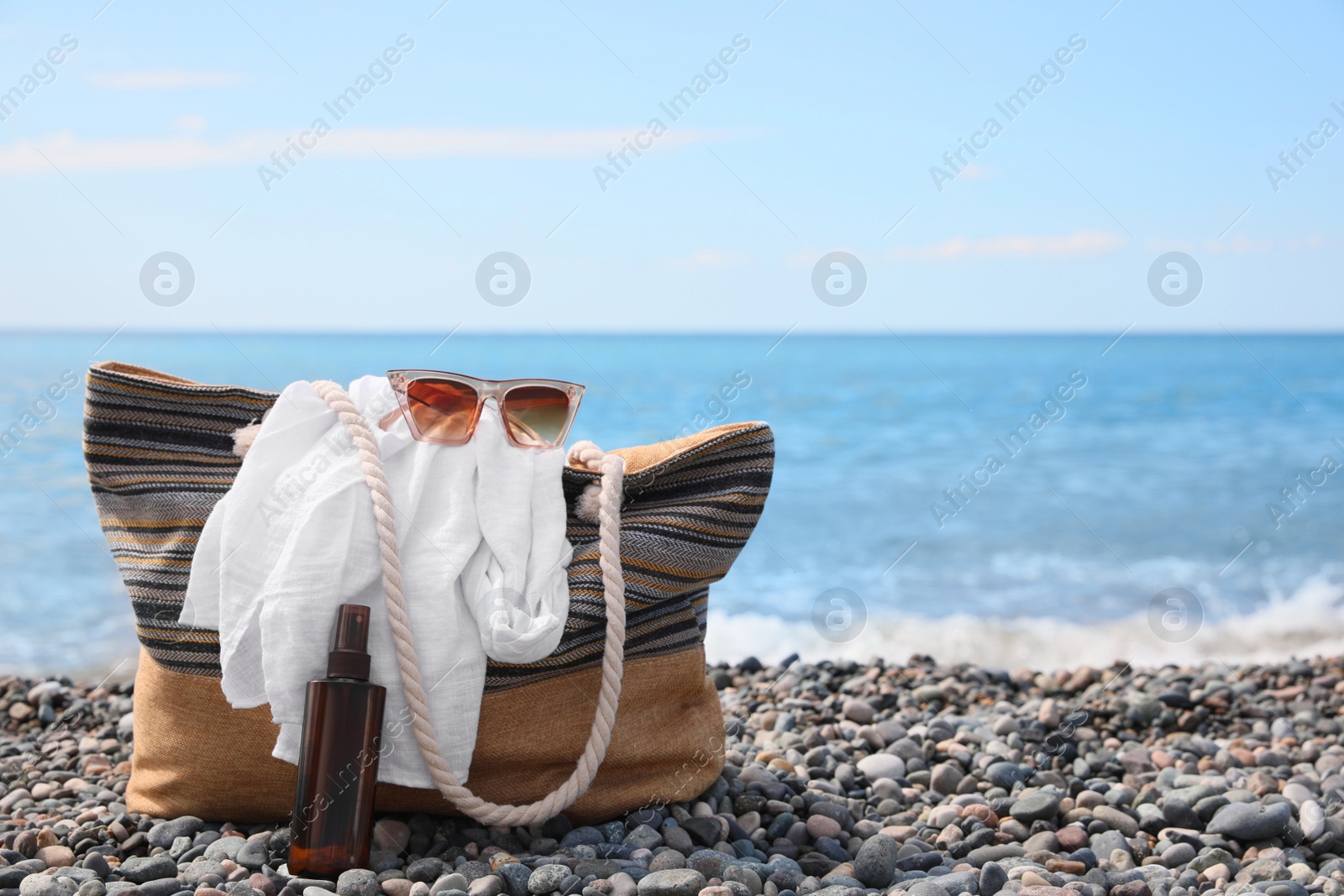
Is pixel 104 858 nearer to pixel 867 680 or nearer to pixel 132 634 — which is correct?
pixel 867 680

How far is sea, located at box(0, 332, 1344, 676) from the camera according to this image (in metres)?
6.14

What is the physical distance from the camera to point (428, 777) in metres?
2.29

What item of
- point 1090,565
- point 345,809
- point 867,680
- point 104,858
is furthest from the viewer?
point 1090,565

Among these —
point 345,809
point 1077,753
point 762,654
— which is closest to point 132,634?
point 762,654

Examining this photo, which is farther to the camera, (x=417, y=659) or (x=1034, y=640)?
(x=1034, y=640)

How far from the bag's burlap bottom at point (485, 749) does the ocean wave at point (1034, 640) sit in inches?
110

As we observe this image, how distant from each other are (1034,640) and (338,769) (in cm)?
494

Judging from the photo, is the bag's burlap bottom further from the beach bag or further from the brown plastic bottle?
the brown plastic bottle

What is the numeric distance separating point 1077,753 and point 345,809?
2480mm

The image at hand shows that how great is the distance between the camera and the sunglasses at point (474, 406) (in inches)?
95.7

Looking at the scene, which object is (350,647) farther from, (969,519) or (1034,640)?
(969,519)

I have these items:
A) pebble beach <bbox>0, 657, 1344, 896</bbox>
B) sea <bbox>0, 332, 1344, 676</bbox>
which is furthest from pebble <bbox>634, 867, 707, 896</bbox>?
sea <bbox>0, 332, 1344, 676</bbox>

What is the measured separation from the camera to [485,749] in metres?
2.36

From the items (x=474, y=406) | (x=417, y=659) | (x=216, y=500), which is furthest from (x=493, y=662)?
(x=216, y=500)
